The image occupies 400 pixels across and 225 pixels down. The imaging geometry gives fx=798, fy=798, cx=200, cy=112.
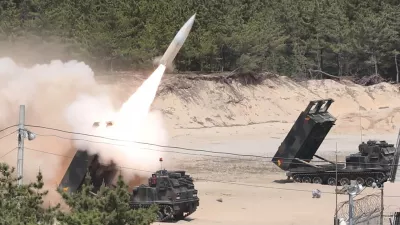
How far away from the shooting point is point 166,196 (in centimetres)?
2352

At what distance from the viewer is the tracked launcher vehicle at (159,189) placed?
76.9 ft

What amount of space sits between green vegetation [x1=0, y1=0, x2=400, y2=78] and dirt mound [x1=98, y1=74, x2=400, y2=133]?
8.67ft

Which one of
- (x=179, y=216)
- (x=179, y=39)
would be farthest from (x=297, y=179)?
(x=179, y=216)

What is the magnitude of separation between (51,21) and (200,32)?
42.6 ft

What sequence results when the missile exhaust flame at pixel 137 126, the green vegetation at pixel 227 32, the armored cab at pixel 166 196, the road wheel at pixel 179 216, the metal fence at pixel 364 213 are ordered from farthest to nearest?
the green vegetation at pixel 227 32 < the missile exhaust flame at pixel 137 126 < the road wheel at pixel 179 216 < the armored cab at pixel 166 196 < the metal fence at pixel 364 213

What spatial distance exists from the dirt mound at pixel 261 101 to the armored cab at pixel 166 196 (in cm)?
3095

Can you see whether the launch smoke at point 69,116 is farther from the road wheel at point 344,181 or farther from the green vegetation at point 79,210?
the green vegetation at point 79,210

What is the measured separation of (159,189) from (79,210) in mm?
9931

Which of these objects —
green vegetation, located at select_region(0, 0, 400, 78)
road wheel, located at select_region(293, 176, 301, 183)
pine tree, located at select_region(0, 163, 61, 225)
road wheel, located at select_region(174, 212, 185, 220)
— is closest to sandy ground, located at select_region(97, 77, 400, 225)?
road wheel, located at select_region(174, 212, 185, 220)

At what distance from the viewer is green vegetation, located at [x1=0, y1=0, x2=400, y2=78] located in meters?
61.2

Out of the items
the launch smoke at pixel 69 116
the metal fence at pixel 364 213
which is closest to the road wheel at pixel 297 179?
the launch smoke at pixel 69 116

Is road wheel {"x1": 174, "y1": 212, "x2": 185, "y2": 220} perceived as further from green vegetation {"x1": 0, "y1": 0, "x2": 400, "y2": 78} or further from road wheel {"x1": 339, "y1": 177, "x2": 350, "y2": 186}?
green vegetation {"x1": 0, "y1": 0, "x2": 400, "y2": 78}

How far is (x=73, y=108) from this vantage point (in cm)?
2692

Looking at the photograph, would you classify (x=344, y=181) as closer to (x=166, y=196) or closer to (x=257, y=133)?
(x=166, y=196)
